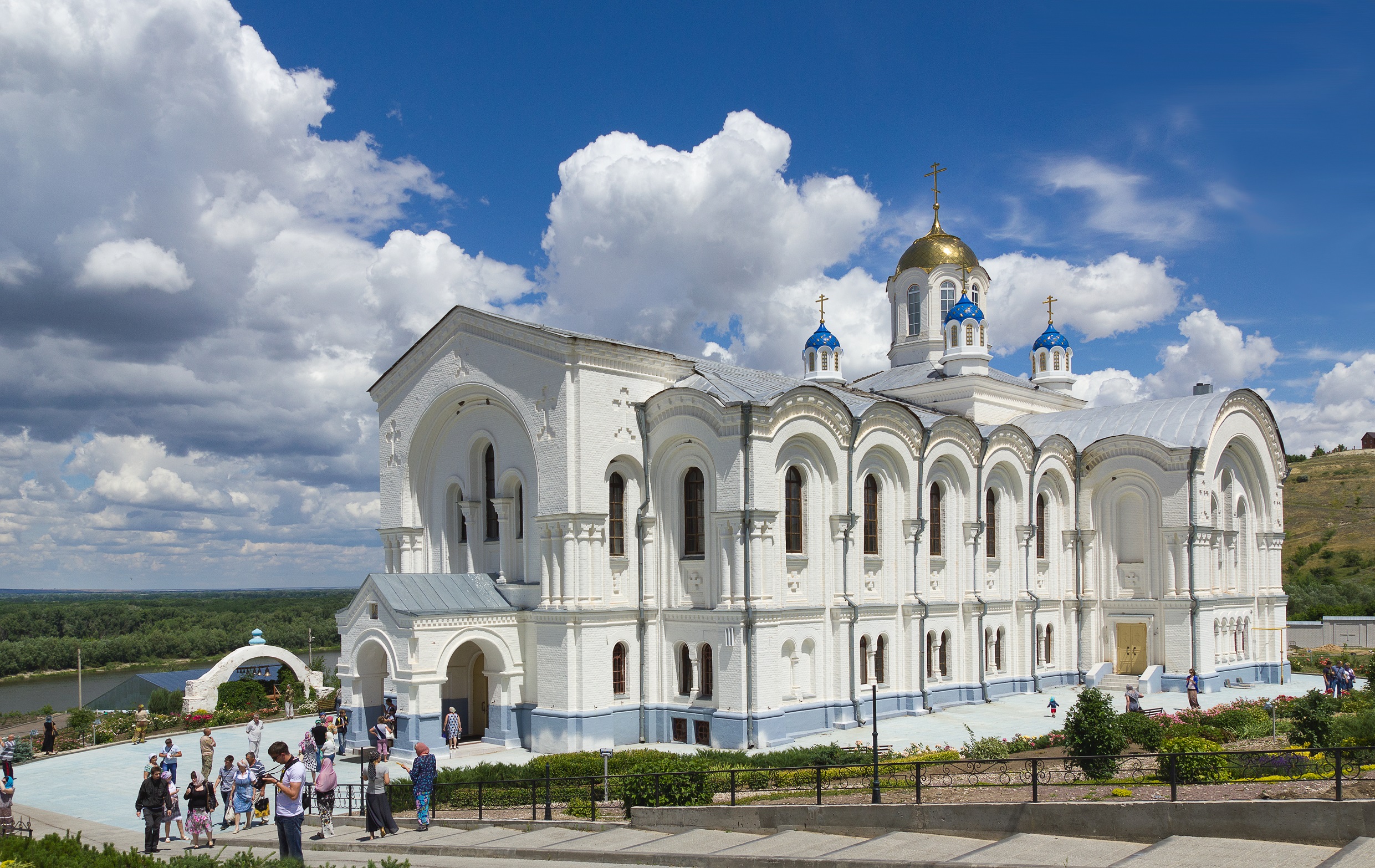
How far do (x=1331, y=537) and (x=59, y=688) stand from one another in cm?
9230

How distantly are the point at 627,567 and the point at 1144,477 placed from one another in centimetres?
1860

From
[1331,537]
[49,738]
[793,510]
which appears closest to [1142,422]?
[793,510]

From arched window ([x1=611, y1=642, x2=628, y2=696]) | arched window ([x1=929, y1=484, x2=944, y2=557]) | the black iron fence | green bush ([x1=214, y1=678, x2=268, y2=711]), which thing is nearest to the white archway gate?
green bush ([x1=214, y1=678, x2=268, y2=711])

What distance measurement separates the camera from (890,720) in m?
28.3

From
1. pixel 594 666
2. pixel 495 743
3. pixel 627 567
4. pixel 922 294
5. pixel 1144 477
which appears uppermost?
pixel 922 294

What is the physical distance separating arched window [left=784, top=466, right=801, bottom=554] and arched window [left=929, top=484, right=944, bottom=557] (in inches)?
244

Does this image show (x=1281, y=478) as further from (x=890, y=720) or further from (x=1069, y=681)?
(x=890, y=720)

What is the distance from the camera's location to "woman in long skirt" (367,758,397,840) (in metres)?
→ 15.3

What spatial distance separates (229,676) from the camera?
34000 millimetres

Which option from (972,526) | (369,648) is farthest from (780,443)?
(369,648)

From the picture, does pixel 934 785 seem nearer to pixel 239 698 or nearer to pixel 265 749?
pixel 265 749

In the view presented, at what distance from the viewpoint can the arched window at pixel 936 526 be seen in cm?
3150

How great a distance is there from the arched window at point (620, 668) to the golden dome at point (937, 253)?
22.0 m

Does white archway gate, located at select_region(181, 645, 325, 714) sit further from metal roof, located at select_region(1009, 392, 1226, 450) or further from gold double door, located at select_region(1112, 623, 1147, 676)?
gold double door, located at select_region(1112, 623, 1147, 676)
